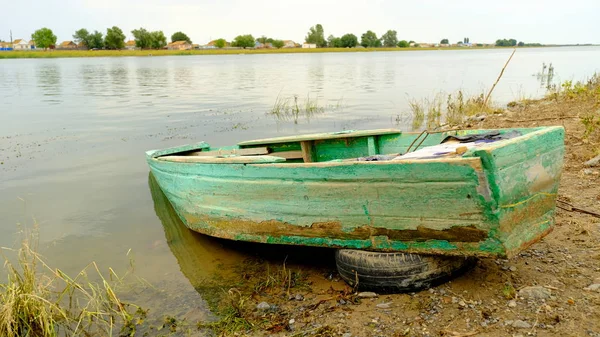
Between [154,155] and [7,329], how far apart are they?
3.29 metres

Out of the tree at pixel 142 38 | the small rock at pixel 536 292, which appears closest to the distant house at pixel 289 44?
the tree at pixel 142 38

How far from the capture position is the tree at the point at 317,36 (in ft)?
413

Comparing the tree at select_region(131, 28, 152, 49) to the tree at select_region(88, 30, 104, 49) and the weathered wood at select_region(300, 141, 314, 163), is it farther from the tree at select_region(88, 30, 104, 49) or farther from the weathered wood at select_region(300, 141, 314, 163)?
the weathered wood at select_region(300, 141, 314, 163)

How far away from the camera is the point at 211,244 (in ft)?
17.8

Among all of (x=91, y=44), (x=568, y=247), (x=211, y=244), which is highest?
Result: (x=91, y=44)

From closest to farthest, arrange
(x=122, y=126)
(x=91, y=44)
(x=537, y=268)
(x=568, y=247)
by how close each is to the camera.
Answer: (x=537, y=268) < (x=568, y=247) < (x=122, y=126) < (x=91, y=44)

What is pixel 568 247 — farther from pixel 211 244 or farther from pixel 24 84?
pixel 24 84

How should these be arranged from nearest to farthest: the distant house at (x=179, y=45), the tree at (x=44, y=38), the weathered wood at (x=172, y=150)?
the weathered wood at (x=172, y=150) < the tree at (x=44, y=38) < the distant house at (x=179, y=45)

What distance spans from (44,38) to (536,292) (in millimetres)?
131660

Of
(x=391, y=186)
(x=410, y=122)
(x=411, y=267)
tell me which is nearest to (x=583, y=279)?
(x=411, y=267)

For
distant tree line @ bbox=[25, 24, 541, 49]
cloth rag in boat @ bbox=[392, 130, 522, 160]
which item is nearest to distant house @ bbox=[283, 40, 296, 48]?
distant tree line @ bbox=[25, 24, 541, 49]

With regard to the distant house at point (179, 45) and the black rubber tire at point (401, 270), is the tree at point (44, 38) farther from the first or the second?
the black rubber tire at point (401, 270)

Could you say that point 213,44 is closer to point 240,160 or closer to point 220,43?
point 220,43

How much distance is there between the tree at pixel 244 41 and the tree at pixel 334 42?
20901 millimetres
